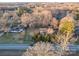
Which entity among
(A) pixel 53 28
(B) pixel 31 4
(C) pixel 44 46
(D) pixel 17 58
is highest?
(B) pixel 31 4

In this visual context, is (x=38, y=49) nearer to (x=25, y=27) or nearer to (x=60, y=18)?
(x=25, y=27)

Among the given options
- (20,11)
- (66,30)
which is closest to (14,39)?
(20,11)

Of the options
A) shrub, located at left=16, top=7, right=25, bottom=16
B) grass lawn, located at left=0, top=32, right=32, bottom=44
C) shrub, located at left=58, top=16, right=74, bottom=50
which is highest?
shrub, located at left=16, top=7, right=25, bottom=16

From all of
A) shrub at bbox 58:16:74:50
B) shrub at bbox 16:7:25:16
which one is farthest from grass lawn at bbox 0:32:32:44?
shrub at bbox 58:16:74:50

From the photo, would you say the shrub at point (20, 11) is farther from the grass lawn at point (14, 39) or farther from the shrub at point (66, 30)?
the shrub at point (66, 30)

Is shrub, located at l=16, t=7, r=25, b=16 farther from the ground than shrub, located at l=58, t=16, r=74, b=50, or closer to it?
farther from the ground

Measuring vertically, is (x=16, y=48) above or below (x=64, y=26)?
below

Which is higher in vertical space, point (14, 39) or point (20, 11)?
point (20, 11)

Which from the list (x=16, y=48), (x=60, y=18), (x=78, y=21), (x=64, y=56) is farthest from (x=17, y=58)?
(x=78, y=21)

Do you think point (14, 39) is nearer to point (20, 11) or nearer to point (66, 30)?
point (20, 11)

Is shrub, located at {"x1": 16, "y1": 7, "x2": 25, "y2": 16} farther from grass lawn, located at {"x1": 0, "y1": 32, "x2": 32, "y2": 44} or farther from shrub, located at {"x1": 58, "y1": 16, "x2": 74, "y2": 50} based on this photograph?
shrub, located at {"x1": 58, "y1": 16, "x2": 74, "y2": 50}
